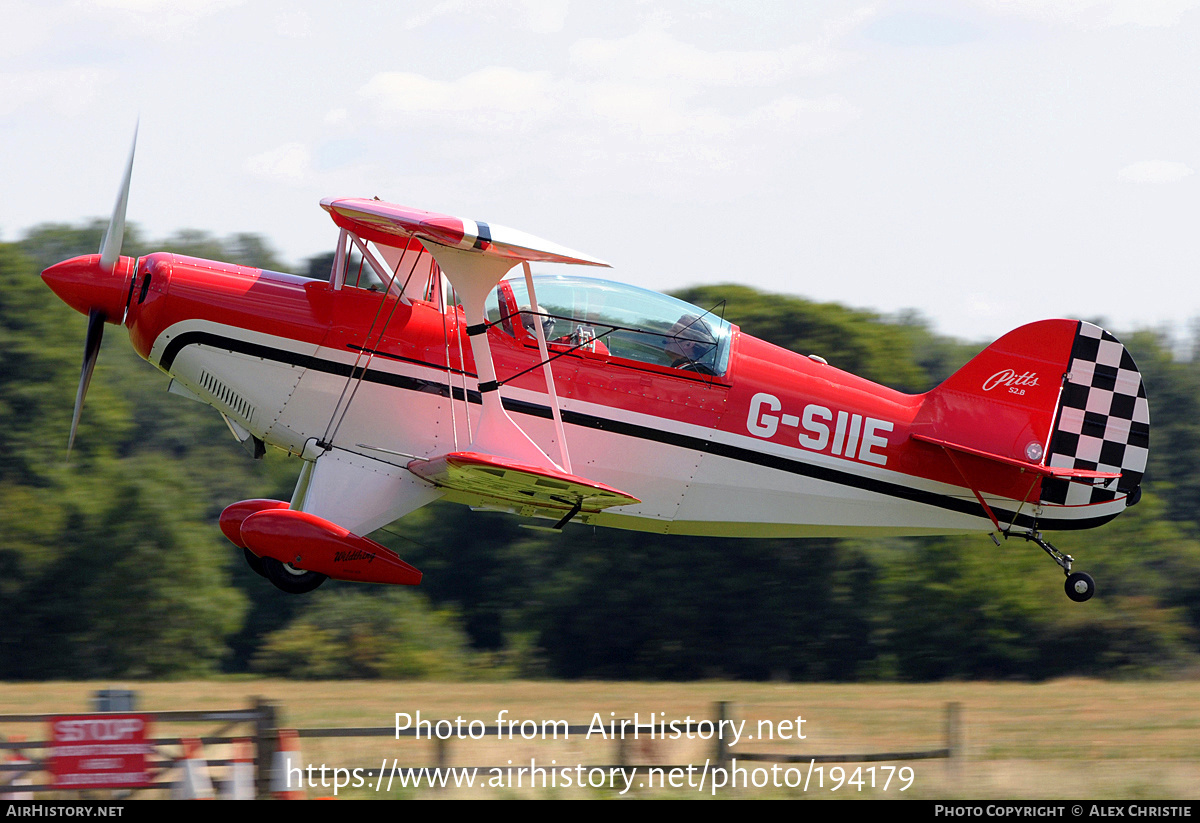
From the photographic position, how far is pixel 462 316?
31.1 feet

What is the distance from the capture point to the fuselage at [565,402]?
9.12m

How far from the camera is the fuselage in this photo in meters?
9.12

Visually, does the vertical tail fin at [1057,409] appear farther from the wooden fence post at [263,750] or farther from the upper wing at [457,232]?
the wooden fence post at [263,750]

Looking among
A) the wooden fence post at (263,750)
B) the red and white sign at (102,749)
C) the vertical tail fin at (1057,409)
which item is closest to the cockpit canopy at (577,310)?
the vertical tail fin at (1057,409)

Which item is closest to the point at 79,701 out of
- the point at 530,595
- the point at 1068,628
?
the point at 530,595

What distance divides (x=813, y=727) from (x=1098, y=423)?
3.76 m

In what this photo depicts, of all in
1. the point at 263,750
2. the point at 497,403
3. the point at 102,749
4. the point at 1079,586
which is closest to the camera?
the point at 102,749

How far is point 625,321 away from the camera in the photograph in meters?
9.47

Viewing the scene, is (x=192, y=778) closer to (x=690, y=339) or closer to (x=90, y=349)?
(x=90, y=349)

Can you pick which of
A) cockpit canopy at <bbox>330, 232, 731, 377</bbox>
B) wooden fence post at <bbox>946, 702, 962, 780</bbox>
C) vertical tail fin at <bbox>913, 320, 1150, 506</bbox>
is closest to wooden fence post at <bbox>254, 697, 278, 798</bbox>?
cockpit canopy at <bbox>330, 232, 731, 377</bbox>

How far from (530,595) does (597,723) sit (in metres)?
23.1

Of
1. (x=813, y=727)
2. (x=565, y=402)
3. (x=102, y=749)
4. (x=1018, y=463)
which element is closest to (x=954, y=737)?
(x=813, y=727)

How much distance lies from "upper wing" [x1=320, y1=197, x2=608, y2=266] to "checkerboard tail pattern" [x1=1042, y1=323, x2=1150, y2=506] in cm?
446
